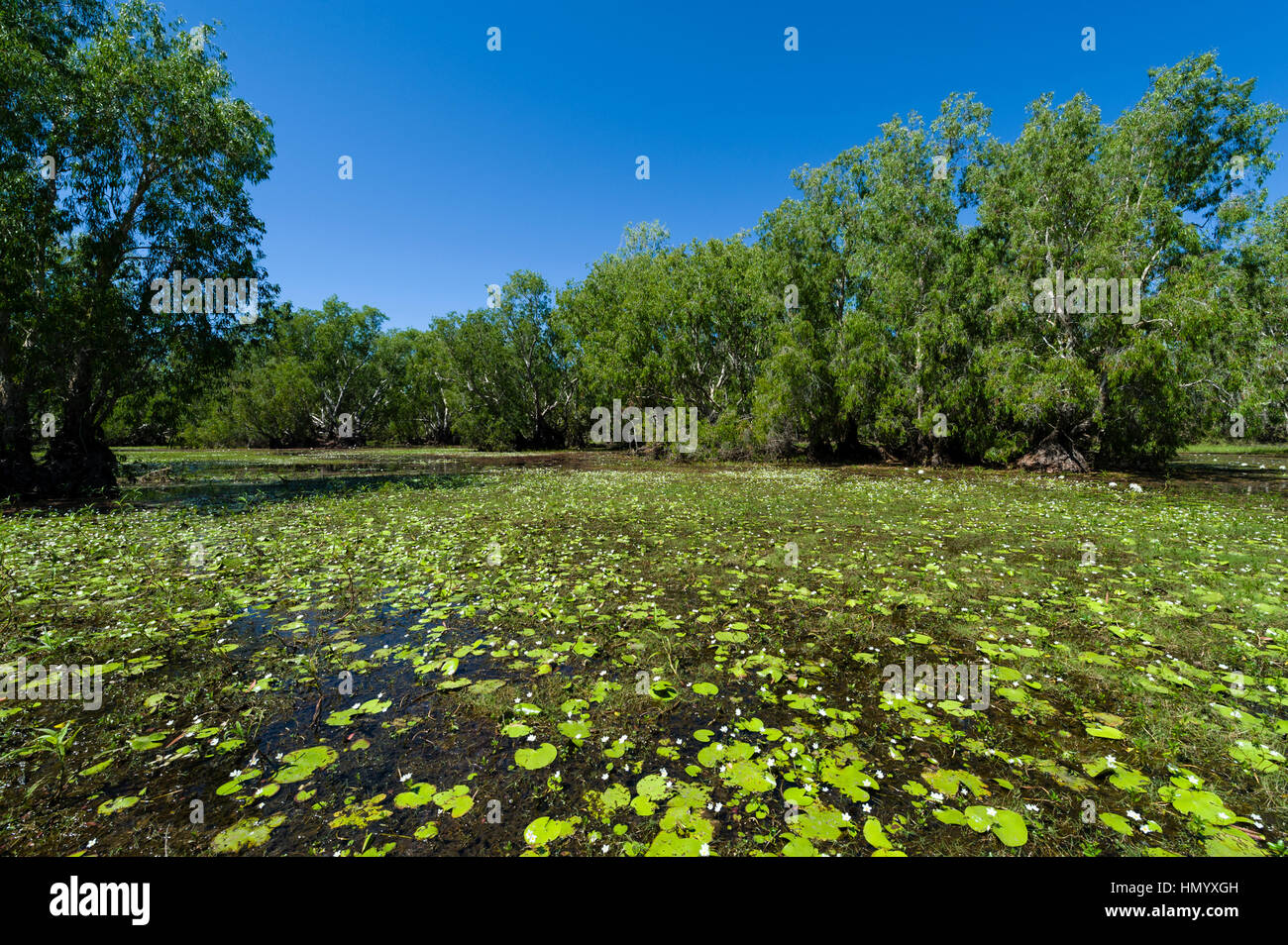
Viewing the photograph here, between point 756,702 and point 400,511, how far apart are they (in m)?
13.7

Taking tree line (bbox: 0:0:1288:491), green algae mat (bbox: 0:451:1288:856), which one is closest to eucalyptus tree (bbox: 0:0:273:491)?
tree line (bbox: 0:0:1288:491)

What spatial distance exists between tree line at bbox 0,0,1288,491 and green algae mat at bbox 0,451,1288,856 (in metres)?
10.6

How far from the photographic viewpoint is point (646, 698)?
4.68 m

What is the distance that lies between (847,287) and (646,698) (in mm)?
37730

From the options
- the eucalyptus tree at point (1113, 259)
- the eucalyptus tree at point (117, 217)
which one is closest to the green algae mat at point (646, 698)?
the eucalyptus tree at point (117, 217)

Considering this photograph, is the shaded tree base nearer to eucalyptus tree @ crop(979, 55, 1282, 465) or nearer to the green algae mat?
eucalyptus tree @ crop(979, 55, 1282, 465)

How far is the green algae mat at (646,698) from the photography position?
10.1 ft

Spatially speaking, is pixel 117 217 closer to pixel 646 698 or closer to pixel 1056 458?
pixel 646 698

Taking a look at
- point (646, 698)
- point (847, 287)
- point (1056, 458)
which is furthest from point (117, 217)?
point (1056, 458)

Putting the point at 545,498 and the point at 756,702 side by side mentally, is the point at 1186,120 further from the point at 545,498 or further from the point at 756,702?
the point at 756,702

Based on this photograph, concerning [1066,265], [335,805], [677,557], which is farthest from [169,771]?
[1066,265]

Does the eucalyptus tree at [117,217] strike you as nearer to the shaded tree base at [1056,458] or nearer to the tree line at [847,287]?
the tree line at [847,287]

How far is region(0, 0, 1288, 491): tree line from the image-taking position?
51.5 ft

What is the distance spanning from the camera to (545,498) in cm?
1847
